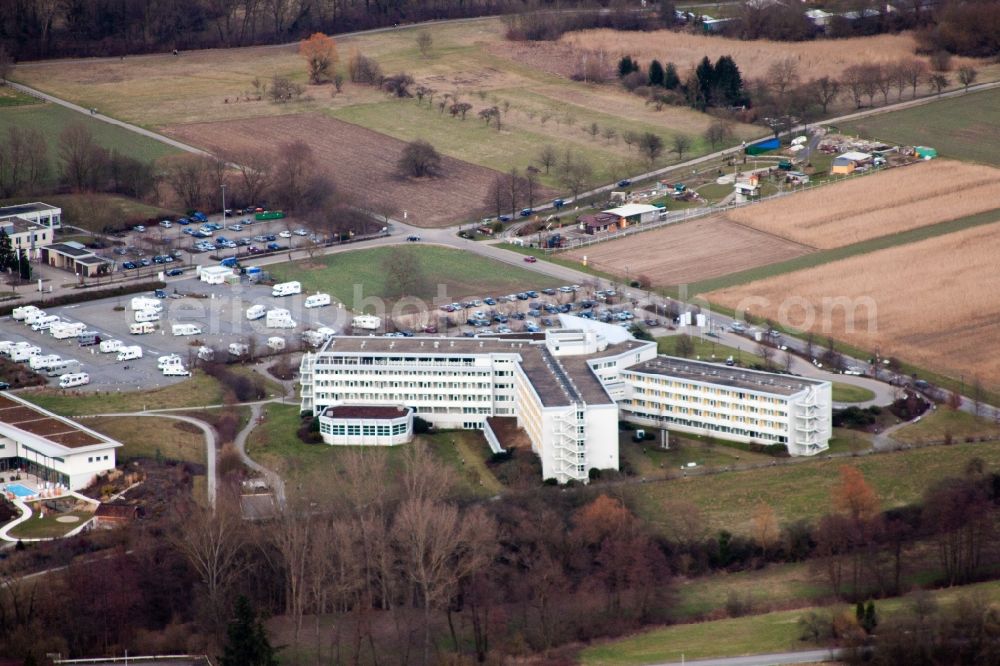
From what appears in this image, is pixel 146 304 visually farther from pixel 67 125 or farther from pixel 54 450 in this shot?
pixel 67 125

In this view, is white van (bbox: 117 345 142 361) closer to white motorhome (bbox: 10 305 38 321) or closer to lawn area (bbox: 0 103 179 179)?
white motorhome (bbox: 10 305 38 321)

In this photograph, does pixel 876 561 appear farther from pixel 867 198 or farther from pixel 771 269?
pixel 867 198

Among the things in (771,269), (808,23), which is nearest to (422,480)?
(771,269)

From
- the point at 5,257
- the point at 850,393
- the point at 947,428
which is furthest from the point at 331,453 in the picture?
the point at 5,257

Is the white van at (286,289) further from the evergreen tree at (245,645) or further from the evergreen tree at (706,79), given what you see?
the evergreen tree at (706,79)

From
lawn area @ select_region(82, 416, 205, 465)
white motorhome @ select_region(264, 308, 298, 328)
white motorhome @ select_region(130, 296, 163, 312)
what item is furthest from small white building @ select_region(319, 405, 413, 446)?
white motorhome @ select_region(130, 296, 163, 312)

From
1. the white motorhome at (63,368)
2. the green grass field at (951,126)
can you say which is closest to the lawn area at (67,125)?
the white motorhome at (63,368)
